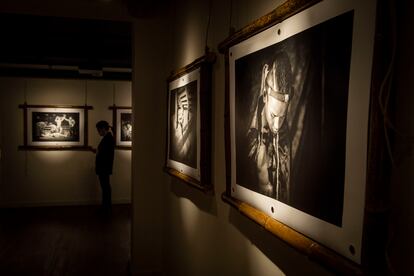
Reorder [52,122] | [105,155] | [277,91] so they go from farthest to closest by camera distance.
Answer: [52,122] → [105,155] → [277,91]

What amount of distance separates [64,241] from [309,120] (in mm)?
4579

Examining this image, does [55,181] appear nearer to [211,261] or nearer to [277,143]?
[211,261]

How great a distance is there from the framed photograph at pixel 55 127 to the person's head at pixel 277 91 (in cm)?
615

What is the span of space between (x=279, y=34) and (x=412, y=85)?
52 centimetres

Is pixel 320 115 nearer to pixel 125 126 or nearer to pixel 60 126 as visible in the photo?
pixel 125 126

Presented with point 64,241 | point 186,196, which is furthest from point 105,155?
point 186,196

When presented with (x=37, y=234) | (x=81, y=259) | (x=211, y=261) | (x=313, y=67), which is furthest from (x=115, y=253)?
(x=313, y=67)

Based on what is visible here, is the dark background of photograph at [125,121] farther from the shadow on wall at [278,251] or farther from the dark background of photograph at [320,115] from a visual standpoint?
the dark background of photograph at [320,115]

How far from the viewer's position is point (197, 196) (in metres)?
2.29

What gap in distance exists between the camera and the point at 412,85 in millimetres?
764

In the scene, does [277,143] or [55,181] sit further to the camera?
[55,181]

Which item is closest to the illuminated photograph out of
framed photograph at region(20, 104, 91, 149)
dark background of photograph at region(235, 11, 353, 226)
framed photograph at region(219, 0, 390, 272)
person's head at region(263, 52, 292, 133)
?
framed photograph at region(20, 104, 91, 149)

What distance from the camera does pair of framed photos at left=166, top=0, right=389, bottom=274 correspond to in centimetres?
82

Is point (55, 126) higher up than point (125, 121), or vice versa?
point (125, 121)
